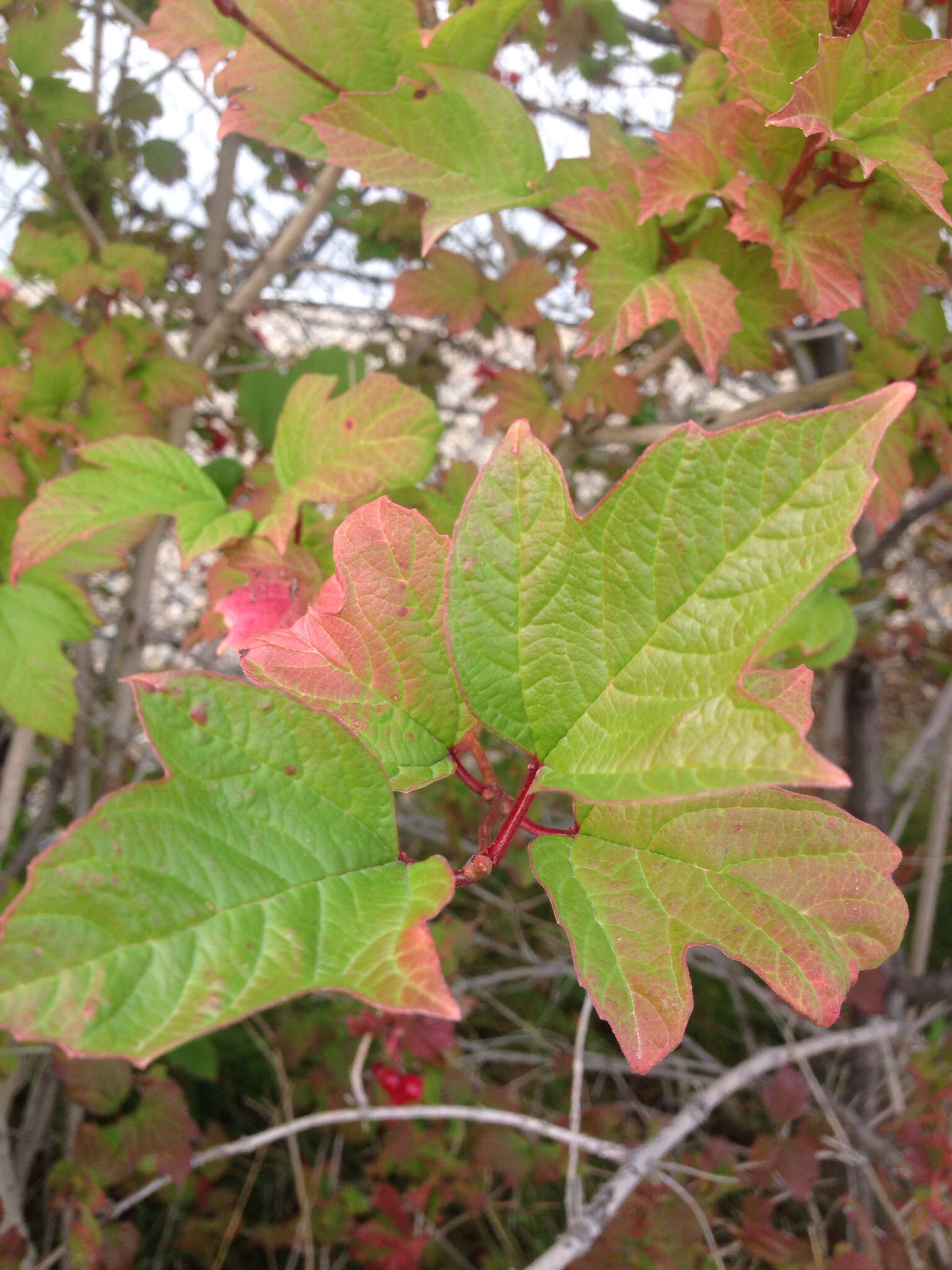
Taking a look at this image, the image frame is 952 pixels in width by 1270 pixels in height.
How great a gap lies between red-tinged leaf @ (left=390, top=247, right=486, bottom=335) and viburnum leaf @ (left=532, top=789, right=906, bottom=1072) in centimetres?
93

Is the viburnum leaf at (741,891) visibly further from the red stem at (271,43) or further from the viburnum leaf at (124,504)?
the red stem at (271,43)

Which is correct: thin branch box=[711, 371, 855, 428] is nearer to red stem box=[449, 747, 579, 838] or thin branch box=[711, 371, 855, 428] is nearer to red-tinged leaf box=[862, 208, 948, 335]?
red-tinged leaf box=[862, 208, 948, 335]

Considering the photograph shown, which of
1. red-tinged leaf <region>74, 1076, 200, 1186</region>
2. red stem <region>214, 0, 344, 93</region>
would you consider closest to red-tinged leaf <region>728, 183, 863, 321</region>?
red stem <region>214, 0, 344, 93</region>

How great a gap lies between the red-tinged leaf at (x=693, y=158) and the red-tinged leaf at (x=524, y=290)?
40cm

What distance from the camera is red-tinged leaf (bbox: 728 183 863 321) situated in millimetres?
801

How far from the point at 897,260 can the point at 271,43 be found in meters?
0.70

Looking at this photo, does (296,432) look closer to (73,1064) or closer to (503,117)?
(503,117)

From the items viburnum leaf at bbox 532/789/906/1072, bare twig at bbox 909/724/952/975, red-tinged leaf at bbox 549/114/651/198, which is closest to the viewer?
viburnum leaf at bbox 532/789/906/1072

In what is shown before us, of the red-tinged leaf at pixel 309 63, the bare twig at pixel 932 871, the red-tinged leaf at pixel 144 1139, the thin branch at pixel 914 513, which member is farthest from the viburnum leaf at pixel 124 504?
the bare twig at pixel 932 871

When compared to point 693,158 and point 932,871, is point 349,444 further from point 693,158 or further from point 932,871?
point 932,871

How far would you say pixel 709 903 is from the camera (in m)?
0.53

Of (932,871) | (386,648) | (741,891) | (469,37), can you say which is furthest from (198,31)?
(932,871)

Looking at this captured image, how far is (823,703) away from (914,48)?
1.83 meters

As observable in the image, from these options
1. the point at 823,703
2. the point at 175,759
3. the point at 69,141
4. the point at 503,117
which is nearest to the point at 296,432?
the point at 503,117
